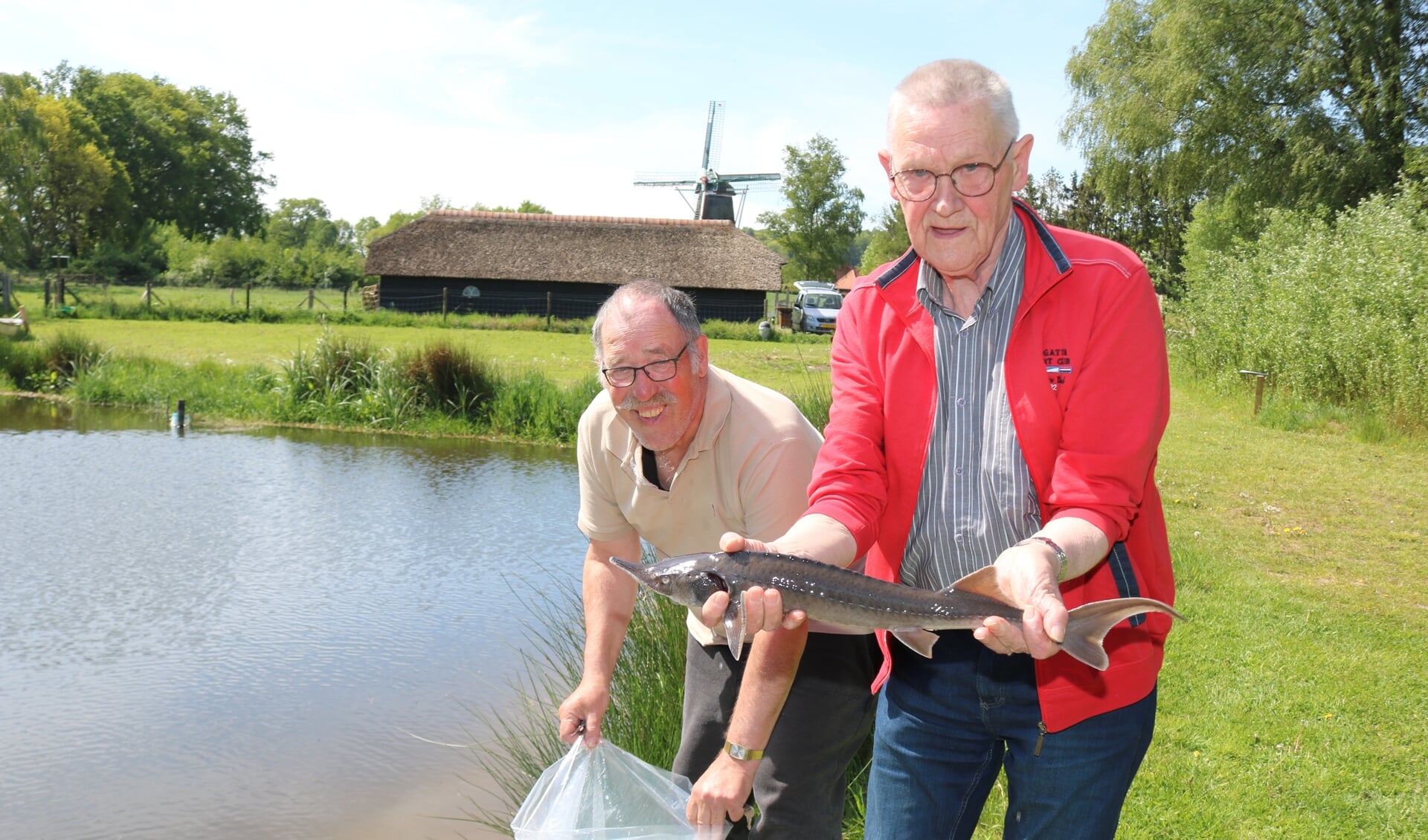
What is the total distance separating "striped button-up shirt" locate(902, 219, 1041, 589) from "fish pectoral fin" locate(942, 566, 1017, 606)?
0.17 meters

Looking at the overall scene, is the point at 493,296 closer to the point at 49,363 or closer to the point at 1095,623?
the point at 49,363

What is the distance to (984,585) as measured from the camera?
7.24 ft

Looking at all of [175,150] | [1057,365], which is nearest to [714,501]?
[1057,365]

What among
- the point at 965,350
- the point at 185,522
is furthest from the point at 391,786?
the point at 185,522

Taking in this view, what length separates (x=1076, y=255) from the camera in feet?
7.72

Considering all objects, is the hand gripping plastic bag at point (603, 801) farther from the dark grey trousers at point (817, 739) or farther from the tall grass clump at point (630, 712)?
the tall grass clump at point (630, 712)

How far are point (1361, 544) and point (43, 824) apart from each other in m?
9.69

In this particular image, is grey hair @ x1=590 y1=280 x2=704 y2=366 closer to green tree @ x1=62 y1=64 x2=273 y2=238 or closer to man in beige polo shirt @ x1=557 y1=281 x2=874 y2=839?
man in beige polo shirt @ x1=557 y1=281 x2=874 y2=839

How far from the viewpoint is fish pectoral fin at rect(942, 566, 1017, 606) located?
7.17 feet

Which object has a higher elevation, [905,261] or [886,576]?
[905,261]

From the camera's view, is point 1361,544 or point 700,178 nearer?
point 1361,544

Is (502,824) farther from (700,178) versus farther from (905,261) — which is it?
(700,178)

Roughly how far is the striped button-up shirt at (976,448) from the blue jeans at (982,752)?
0.21 m

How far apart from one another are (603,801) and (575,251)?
138ft
